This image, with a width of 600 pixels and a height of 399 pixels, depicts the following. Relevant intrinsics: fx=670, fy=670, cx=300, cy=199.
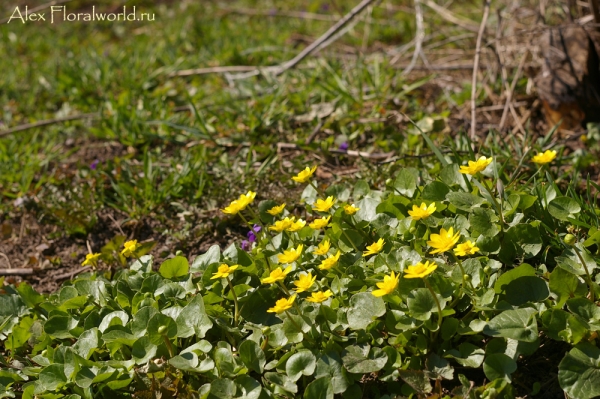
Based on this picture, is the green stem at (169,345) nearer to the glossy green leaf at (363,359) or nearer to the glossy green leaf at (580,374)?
the glossy green leaf at (363,359)

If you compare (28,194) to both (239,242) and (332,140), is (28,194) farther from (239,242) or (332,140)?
(332,140)

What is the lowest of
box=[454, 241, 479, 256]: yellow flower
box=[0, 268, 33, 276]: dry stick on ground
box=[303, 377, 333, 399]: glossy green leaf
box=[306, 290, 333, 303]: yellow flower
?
box=[0, 268, 33, 276]: dry stick on ground

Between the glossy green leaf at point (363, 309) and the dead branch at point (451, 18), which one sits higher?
the dead branch at point (451, 18)

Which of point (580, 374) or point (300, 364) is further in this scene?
point (300, 364)

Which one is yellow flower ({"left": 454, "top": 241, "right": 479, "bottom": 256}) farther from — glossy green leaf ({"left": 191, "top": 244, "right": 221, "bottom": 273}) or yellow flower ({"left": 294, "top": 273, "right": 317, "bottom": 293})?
glossy green leaf ({"left": 191, "top": 244, "right": 221, "bottom": 273})

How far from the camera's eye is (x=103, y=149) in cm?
385

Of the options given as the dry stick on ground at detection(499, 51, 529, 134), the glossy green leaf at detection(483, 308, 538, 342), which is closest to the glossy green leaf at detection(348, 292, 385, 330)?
the glossy green leaf at detection(483, 308, 538, 342)

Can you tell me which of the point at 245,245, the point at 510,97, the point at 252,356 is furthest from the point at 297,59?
the point at 252,356

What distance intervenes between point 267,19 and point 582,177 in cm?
373

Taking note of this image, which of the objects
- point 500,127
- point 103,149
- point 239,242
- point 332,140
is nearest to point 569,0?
point 500,127

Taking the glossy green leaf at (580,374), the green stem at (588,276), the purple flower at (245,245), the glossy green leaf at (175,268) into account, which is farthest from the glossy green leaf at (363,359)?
the purple flower at (245,245)

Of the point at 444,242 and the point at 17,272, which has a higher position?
the point at 444,242

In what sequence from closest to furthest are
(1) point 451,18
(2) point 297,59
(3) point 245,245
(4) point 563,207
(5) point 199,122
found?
(4) point 563,207 < (3) point 245,245 < (5) point 199,122 < (2) point 297,59 < (1) point 451,18

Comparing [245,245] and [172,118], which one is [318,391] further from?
[172,118]
